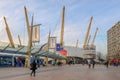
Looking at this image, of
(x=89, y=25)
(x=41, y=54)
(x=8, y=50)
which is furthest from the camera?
(x=89, y=25)

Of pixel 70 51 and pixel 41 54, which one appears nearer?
pixel 41 54

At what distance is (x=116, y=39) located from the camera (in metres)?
177

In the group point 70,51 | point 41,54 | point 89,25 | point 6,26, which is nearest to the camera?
point 41,54

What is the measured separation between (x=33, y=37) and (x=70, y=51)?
4603 inches

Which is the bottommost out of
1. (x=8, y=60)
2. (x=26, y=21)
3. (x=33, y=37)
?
(x=8, y=60)

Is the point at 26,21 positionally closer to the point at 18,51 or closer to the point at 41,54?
the point at 41,54

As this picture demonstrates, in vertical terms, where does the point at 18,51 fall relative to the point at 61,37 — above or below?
below

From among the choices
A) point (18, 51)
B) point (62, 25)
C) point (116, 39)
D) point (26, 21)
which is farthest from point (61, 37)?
point (116, 39)

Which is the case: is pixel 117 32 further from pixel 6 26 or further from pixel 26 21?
pixel 26 21

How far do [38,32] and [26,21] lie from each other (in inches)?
794

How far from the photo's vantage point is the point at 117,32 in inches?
7067

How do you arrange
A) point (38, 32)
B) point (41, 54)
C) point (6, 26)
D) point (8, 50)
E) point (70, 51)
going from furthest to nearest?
point (70, 51)
point (6, 26)
point (41, 54)
point (8, 50)
point (38, 32)

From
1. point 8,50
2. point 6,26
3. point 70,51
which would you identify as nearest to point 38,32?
point 8,50

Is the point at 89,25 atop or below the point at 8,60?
atop
